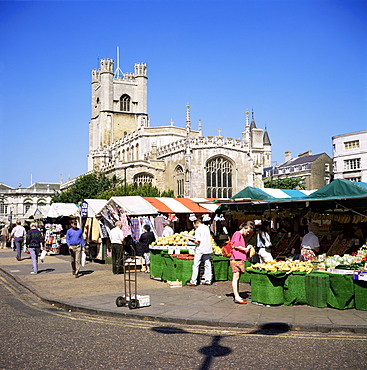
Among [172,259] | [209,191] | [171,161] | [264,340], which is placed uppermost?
[171,161]

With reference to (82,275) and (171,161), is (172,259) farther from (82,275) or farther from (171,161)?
(171,161)

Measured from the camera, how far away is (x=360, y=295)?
796 centimetres

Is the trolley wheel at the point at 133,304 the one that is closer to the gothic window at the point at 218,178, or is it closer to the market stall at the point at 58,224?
the market stall at the point at 58,224

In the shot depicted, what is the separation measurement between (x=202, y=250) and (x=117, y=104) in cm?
6869

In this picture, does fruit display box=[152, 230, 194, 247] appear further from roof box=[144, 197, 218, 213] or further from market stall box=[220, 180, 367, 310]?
roof box=[144, 197, 218, 213]

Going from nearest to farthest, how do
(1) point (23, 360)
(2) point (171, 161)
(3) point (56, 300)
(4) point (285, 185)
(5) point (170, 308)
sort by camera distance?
(1) point (23, 360) < (5) point (170, 308) < (3) point (56, 300) < (2) point (171, 161) < (4) point (285, 185)

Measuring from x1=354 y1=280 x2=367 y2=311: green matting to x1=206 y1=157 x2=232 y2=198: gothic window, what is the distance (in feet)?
126

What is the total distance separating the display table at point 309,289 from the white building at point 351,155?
44601 mm

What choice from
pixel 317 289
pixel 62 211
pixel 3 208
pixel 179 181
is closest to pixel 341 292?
pixel 317 289

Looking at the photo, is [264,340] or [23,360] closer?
[23,360]

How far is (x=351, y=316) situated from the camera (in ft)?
24.5

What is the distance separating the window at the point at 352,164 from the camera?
50.9 meters

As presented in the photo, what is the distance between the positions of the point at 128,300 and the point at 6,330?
94.0 inches

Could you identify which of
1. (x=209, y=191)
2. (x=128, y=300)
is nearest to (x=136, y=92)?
(x=209, y=191)
